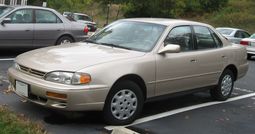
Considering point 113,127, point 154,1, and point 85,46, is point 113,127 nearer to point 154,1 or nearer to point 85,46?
point 85,46

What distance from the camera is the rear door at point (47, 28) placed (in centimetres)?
1287

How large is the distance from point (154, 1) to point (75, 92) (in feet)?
117

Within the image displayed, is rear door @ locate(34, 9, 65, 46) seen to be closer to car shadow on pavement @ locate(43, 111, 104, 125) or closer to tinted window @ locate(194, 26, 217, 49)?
tinted window @ locate(194, 26, 217, 49)

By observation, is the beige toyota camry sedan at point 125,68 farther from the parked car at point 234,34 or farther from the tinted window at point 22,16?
the parked car at point 234,34

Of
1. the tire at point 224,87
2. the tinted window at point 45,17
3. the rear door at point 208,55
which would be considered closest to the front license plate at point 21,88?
the rear door at point 208,55

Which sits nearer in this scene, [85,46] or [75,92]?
[75,92]

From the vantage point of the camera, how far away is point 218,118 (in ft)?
24.4

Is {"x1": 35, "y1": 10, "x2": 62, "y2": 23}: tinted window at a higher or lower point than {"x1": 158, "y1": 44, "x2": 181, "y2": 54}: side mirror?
higher

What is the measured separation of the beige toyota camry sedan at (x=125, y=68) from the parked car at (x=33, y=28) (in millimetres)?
5028

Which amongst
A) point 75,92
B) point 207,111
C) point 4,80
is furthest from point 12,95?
point 207,111

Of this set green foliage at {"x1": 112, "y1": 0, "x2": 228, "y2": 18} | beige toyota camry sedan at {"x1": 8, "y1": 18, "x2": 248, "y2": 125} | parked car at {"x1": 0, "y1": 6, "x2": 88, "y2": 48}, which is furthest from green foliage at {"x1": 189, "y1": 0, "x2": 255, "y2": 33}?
beige toyota camry sedan at {"x1": 8, "y1": 18, "x2": 248, "y2": 125}

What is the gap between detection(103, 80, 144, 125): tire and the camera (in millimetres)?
6340

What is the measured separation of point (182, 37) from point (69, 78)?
2.40 m

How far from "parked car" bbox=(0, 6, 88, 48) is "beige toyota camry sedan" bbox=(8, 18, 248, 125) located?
503cm
